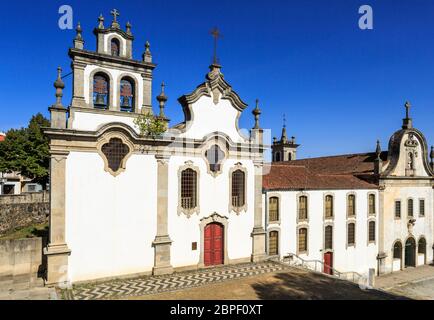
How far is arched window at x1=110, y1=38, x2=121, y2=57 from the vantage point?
1569 centimetres

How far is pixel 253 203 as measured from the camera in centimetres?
1939

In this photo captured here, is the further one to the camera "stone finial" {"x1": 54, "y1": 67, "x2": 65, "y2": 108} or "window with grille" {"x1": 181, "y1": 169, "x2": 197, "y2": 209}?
"window with grille" {"x1": 181, "y1": 169, "x2": 197, "y2": 209}

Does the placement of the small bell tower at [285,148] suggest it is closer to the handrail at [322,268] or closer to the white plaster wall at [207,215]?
the handrail at [322,268]

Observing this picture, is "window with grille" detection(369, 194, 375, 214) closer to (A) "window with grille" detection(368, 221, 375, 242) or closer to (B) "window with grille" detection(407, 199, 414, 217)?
(A) "window with grille" detection(368, 221, 375, 242)

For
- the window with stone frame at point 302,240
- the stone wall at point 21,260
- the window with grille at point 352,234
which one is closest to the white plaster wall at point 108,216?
the stone wall at point 21,260

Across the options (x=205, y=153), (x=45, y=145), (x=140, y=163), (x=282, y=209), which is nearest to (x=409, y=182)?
(x=282, y=209)

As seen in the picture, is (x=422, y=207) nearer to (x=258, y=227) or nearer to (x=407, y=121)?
(x=407, y=121)

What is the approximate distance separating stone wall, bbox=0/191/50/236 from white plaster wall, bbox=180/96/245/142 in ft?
61.5

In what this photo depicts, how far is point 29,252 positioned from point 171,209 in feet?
23.7

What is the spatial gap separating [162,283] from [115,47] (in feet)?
41.4

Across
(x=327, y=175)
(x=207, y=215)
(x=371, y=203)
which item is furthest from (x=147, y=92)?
(x=371, y=203)

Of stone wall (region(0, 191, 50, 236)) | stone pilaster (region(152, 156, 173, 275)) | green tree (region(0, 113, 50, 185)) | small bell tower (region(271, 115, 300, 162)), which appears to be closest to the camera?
stone pilaster (region(152, 156, 173, 275))

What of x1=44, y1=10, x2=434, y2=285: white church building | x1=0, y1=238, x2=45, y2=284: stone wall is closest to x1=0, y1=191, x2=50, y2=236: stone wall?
x1=0, y1=238, x2=45, y2=284: stone wall

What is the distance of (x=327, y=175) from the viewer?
2672cm
